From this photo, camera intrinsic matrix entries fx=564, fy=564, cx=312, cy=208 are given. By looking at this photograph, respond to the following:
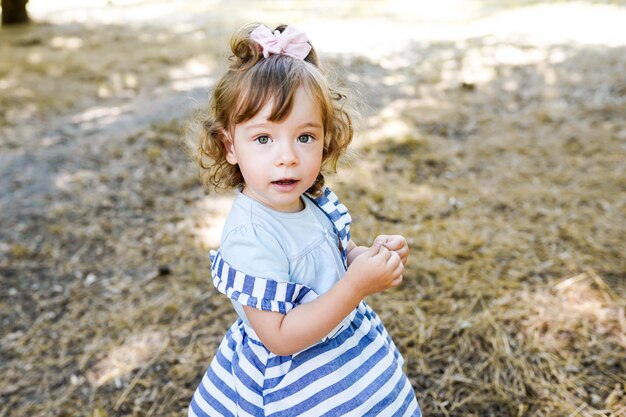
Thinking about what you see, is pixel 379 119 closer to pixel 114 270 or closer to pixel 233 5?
pixel 114 270

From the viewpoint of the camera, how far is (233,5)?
10.5 m

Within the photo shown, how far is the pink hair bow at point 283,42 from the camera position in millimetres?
1382

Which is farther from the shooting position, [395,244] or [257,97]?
[395,244]

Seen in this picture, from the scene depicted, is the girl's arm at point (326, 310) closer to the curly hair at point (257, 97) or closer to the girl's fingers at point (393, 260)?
the girl's fingers at point (393, 260)

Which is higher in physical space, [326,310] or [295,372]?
[326,310]

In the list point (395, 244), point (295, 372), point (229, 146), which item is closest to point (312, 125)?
point (229, 146)

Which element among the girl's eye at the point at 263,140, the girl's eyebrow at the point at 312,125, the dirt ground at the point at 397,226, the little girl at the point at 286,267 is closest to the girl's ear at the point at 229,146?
the little girl at the point at 286,267

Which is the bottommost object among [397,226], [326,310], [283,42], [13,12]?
[13,12]

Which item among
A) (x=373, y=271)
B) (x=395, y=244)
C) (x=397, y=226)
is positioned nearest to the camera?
(x=373, y=271)

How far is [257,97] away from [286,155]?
153 millimetres

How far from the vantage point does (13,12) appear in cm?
865

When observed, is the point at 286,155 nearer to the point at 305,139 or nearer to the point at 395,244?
the point at 305,139

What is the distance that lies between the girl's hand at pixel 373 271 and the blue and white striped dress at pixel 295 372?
15 cm

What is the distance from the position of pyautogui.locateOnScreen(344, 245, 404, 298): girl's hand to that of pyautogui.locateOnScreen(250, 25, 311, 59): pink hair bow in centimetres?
53
